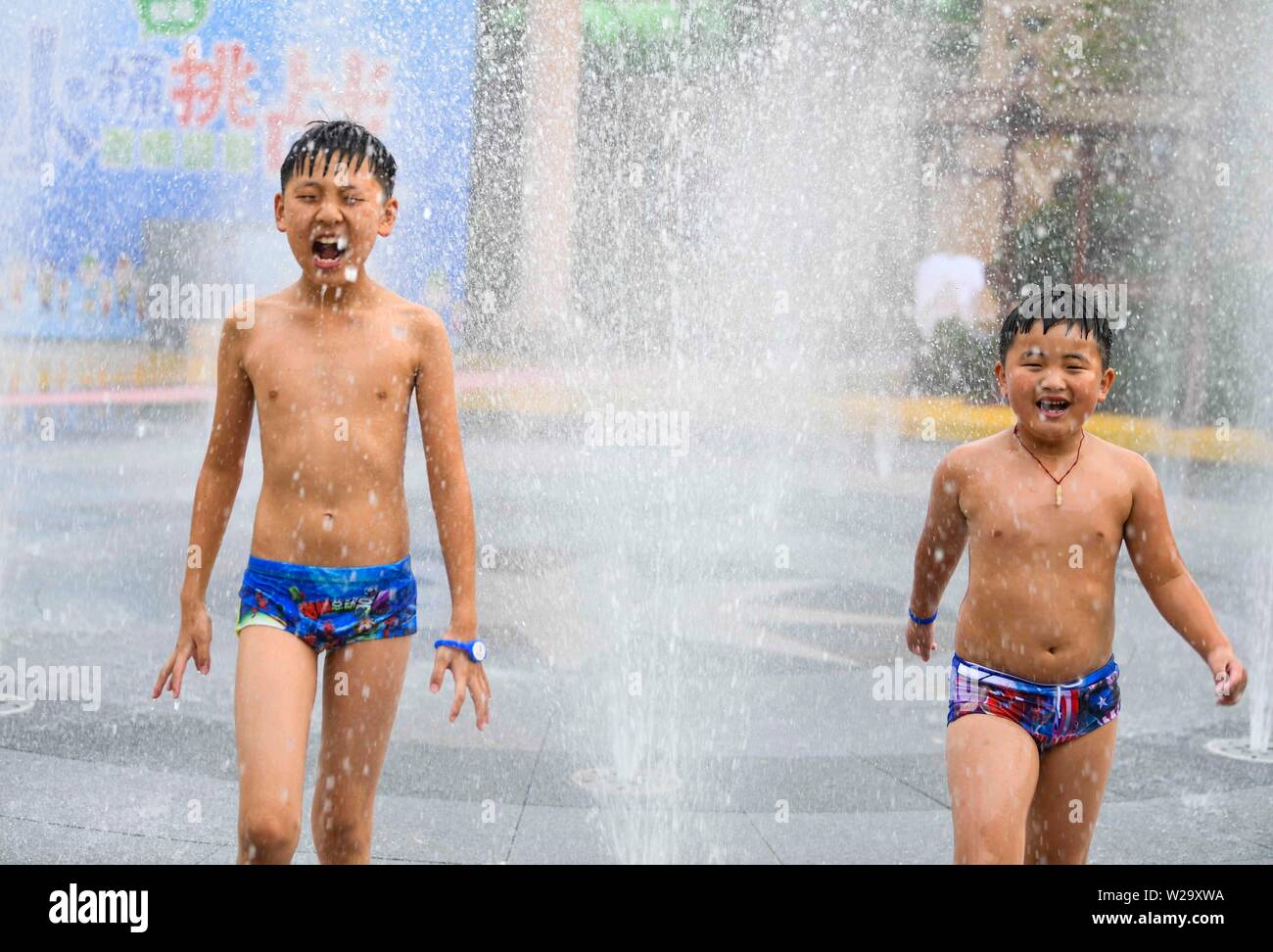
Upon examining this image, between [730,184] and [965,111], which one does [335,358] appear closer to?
[730,184]

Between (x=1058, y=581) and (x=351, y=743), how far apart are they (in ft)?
4.52

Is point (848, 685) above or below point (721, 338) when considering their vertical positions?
below

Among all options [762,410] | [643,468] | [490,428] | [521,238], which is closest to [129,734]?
[643,468]

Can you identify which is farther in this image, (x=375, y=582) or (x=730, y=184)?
(x=730, y=184)

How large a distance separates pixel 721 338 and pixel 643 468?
2746 millimetres

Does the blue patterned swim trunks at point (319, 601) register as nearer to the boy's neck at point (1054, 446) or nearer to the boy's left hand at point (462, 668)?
the boy's left hand at point (462, 668)

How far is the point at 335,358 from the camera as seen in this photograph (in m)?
2.80

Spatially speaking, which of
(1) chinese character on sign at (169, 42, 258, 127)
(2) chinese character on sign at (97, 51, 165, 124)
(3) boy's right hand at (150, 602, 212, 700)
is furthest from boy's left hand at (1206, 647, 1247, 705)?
(2) chinese character on sign at (97, 51, 165, 124)

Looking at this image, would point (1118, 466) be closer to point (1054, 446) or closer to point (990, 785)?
point (1054, 446)

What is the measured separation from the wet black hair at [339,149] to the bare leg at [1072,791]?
1689 mm

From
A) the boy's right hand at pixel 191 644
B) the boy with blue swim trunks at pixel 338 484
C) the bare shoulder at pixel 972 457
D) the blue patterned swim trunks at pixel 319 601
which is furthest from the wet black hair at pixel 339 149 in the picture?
the bare shoulder at pixel 972 457

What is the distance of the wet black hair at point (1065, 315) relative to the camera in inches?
108

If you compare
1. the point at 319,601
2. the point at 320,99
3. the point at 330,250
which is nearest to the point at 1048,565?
the point at 319,601

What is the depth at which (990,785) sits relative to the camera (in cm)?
258
